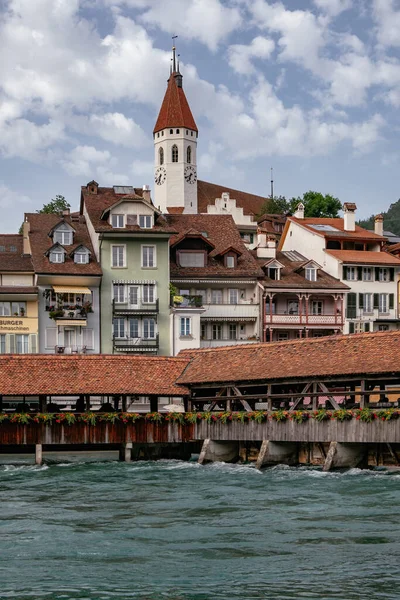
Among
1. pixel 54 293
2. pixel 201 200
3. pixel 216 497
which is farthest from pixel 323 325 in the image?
pixel 201 200

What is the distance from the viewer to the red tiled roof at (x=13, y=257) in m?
64.1

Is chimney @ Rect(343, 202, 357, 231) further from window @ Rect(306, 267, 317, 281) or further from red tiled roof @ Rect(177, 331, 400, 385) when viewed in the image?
red tiled roof @ Rect(177, 331, 400, 385)

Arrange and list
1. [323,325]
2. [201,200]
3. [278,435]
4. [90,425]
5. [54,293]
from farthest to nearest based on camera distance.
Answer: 1. [201,200]
2. [323,325]
3. [54,293]
4. [90,425]
5. [278,435]

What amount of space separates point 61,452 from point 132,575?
2887 cm

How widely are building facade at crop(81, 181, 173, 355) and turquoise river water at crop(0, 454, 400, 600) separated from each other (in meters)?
24.5

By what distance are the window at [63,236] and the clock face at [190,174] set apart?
41517 millimetres

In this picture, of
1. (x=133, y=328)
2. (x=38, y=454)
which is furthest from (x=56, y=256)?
(x=38, y=454)

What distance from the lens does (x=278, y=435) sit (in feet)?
141

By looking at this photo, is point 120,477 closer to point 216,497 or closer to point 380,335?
point 216,497

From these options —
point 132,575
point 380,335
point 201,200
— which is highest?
point 201,200

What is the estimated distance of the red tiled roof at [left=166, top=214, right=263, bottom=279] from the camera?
6775 centimetres

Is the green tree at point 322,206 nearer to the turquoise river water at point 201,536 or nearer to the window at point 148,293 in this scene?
the window at point 148,293

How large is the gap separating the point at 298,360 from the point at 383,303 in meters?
29.6

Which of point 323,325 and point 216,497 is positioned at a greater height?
point 323,325
